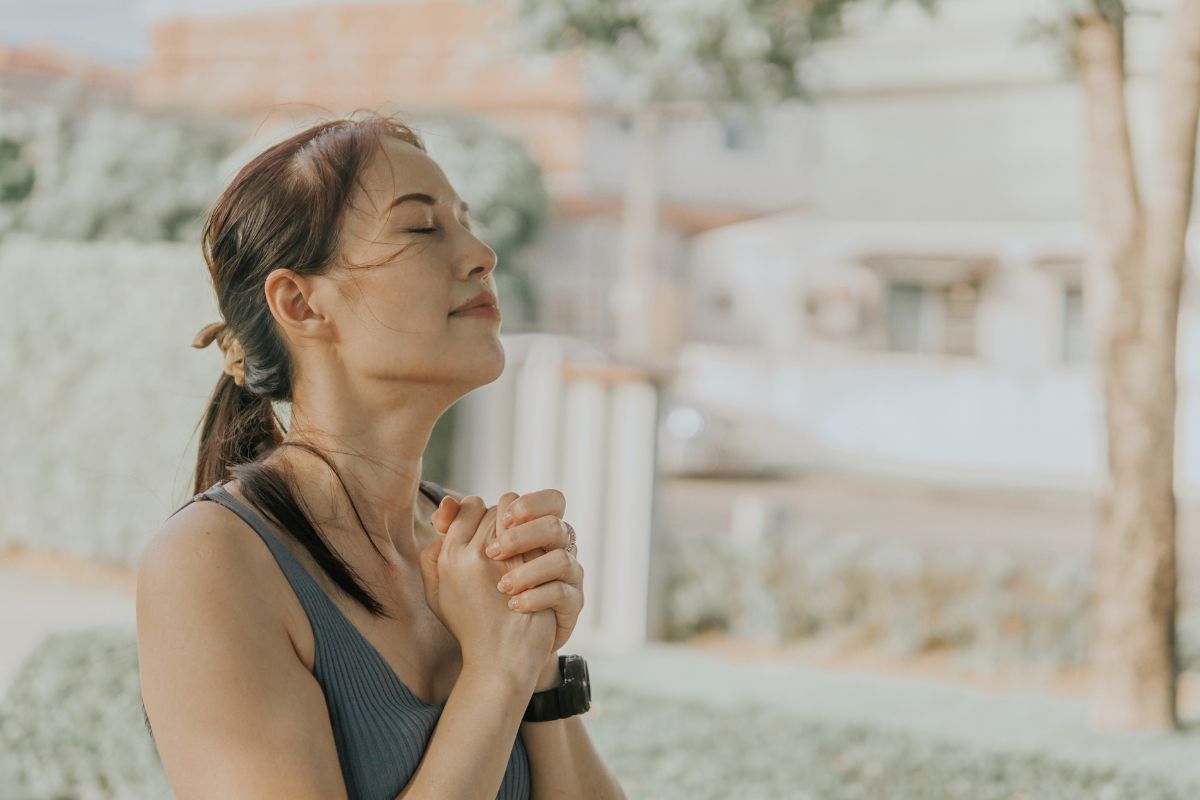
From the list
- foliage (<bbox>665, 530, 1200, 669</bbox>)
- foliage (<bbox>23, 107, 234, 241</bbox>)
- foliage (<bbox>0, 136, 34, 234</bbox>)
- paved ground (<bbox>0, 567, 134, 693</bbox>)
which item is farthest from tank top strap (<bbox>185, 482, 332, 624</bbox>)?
foliage (<bbox>0, 136, 34, 234</bbox>)

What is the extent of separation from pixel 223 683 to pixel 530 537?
365 millimetres

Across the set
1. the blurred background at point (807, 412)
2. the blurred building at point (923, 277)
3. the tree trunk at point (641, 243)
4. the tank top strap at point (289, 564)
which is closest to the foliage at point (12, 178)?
the blurred background at point (807, 412)

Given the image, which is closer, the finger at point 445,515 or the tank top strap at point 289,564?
the tank top strap at point 289,564

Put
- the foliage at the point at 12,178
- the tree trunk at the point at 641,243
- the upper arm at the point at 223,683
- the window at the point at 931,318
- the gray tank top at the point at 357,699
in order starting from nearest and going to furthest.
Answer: the upper arm at the point at 223,683, the gray tank top at the point at 357,699, the foliage at the point at 12,178, the window at the point at 931,318, the tree trunk at the point at 641,243

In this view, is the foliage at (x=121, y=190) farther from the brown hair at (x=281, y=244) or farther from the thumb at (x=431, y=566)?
the thumb at (x=431, y=566)

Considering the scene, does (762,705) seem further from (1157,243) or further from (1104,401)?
(1157,243)

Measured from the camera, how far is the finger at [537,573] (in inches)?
59.2

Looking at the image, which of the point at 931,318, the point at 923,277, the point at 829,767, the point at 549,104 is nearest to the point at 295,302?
the point at 829,767

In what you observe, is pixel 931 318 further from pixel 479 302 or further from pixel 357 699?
pixel 357 699

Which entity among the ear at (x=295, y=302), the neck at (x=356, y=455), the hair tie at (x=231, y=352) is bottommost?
the neck at (x=356, y=455)

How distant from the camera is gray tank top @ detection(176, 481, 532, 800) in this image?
144 cm

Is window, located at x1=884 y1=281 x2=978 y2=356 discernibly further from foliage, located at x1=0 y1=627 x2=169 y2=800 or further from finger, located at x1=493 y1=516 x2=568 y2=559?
finger, located at x1=493 y1=516 x2=568 y2=559

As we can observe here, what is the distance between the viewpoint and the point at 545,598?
4.96 feet

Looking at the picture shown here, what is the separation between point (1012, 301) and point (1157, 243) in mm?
15361
